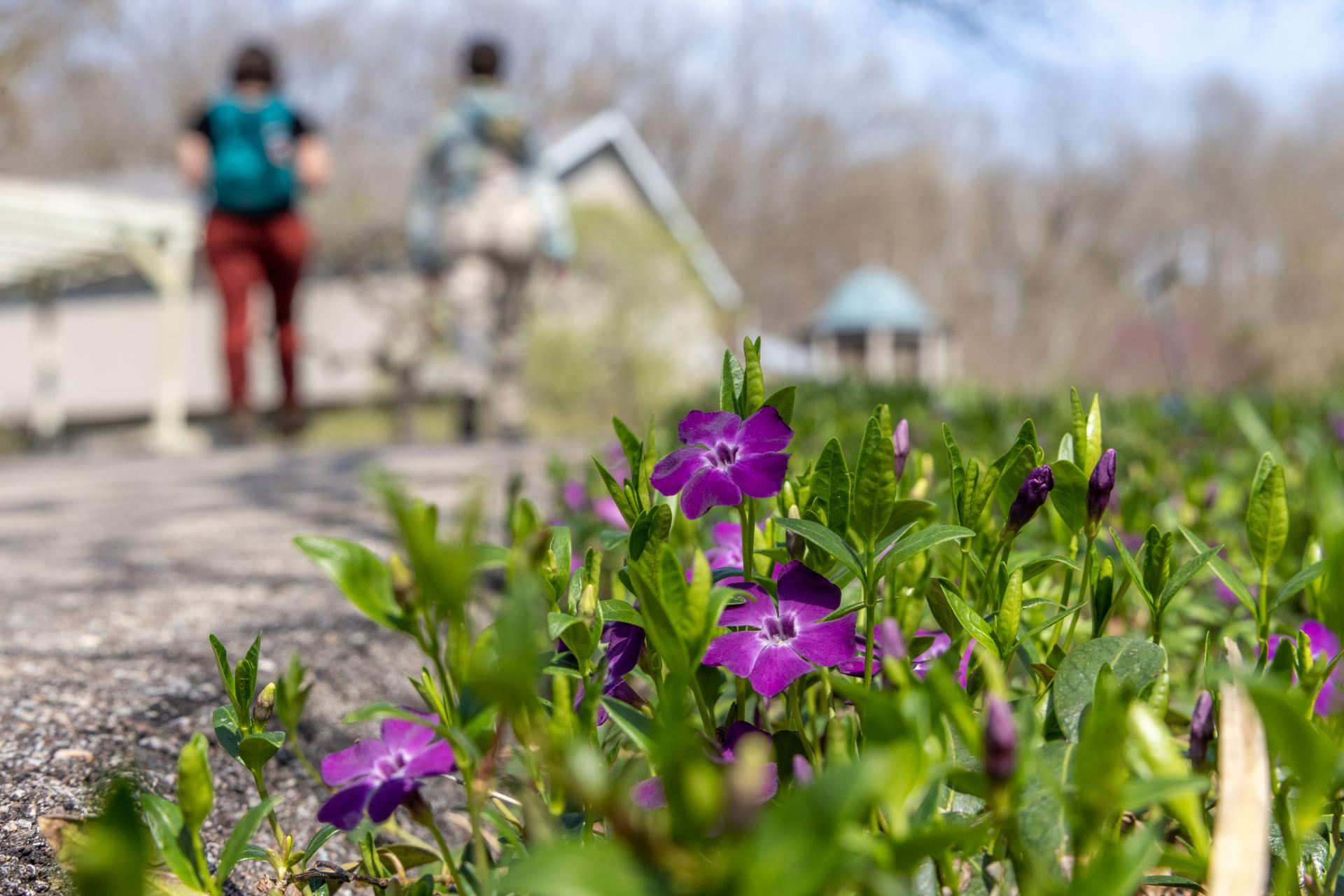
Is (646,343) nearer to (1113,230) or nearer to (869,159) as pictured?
(869,159)

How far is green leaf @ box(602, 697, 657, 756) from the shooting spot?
708 millimetres

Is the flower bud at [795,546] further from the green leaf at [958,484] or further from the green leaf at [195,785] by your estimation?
the green leaf at [195,785]

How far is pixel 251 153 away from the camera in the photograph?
5.99m

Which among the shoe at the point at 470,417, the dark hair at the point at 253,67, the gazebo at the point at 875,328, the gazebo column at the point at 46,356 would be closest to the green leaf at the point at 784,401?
the dark hair at the point at 253,67

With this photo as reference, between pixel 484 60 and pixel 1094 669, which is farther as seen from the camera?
pixel 484 60

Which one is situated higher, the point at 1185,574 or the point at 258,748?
the point at 1185,574

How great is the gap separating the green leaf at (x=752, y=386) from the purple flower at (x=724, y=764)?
26 centimetres

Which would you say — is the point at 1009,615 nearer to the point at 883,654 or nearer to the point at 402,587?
the point at 883,654

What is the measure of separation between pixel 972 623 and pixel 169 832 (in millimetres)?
620

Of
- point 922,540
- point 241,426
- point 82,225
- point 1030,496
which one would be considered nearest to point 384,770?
point 922,540

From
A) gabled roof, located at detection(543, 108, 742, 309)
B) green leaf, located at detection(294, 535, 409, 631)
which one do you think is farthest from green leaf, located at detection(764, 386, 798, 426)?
gabled roof, located at detection(543, 108, 742, 309)

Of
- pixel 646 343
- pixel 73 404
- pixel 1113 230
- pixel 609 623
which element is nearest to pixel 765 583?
pixel 609 623

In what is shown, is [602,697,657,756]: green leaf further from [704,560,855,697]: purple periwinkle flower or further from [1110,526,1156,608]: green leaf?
[1110,526,1156,608]: green leaf

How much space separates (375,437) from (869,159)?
98.9ft
